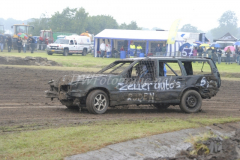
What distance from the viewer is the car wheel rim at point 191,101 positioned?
10.1m

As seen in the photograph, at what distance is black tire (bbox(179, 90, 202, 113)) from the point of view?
10.1m

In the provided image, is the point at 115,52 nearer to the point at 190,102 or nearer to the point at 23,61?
the point at 23,61

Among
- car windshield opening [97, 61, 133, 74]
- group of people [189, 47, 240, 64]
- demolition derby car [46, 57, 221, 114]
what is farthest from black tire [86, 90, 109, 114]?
group of people [189, 47, 240, 64]

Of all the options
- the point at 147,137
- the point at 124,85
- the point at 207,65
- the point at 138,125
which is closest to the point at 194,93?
the point at 207,65

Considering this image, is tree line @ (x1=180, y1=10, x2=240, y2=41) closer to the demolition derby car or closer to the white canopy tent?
the white canopy tent

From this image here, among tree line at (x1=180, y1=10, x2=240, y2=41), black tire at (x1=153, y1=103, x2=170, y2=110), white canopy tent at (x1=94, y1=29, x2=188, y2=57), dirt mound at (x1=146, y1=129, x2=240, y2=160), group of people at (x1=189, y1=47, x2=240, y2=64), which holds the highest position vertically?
tree line at (x1=180, y1=10, x2=240, y2=41)

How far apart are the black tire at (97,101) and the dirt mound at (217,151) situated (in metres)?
3.31

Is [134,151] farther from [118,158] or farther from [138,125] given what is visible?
[138,125]

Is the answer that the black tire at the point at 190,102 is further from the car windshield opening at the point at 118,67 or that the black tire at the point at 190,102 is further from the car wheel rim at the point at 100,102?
the car wheel rim at the point at 100,102

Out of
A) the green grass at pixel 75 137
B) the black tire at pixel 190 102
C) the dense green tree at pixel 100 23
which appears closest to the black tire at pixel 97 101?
the green grass at pixel 75 137

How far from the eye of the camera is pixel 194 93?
10.2 metres

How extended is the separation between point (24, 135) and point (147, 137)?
236 cm

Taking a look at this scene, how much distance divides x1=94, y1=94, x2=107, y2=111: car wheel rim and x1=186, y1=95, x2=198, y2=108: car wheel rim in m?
2.60

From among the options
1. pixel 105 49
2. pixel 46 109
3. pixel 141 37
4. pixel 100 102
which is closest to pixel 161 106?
pixel 100 102
